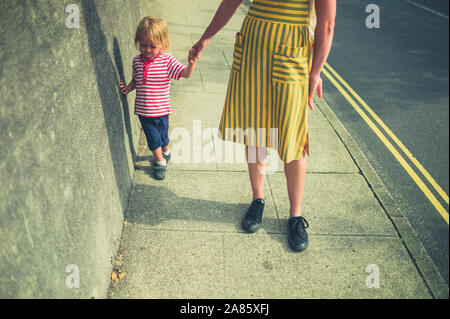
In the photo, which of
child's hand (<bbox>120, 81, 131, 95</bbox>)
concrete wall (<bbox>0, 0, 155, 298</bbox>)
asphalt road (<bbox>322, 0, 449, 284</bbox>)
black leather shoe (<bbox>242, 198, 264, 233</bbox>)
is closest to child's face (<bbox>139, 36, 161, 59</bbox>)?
concrete wall (<bbox>0, 0, 155, 298</bbox>)

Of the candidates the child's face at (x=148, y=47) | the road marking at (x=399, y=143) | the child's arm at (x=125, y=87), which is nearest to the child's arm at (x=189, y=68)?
the child's face at (x=148, y=47)

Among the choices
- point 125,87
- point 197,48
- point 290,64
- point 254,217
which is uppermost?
point 197,48

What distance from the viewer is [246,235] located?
2.83 meters

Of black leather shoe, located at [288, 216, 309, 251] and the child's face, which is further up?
the child's face

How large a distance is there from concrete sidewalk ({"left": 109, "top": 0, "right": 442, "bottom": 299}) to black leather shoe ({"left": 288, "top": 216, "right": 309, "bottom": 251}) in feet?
0.22

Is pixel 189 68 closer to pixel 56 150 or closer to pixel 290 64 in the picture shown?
pixel 290 64

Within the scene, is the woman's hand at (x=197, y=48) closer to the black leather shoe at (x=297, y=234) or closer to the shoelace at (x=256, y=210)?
the shoelace at (x=256, y=210)

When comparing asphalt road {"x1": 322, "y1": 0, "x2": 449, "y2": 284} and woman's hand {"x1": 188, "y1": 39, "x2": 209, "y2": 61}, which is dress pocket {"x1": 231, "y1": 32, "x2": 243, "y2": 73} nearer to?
woman's hand {"x1": 188, "y1": 39, "x2": 209, "y2": 61}

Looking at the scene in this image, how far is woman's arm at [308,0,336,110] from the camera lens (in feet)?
6.44

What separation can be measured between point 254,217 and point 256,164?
0.49 meters

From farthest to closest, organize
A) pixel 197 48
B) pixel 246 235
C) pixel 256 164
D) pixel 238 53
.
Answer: pixel 246 235 → pixel 256 164 → pixel 197 48 → pixel 238 53

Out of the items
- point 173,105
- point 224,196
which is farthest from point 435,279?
point 173,105

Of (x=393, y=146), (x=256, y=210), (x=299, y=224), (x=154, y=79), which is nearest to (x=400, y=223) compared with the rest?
(x=299, y=224)

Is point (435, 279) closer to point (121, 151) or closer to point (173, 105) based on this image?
point (121, 151)
